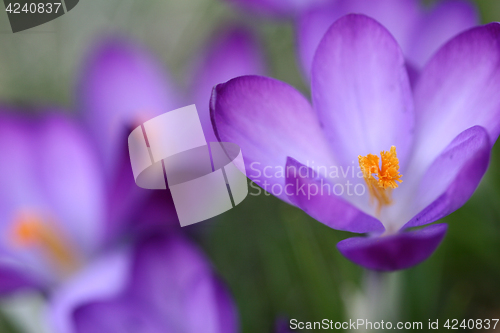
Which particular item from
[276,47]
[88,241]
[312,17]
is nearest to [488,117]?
[312,17]

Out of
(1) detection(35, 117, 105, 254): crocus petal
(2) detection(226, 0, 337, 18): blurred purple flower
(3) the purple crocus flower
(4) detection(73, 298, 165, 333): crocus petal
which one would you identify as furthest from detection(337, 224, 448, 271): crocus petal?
(2) detection(226, 0, 337, 18): blurred purple flower

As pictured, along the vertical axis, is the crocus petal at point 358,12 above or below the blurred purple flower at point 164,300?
above

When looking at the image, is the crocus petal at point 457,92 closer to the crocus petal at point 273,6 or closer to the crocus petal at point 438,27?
the crocus petal at point 438,27

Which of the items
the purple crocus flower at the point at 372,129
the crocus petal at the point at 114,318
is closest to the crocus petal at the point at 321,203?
the purple crocus flower at the point at 372,129

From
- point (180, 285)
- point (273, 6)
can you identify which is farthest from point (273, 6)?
point (180, 285)

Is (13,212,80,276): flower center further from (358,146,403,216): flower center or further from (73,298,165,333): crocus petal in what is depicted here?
(358,146,403,216): flower center

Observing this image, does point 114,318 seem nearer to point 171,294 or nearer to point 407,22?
point 171,294

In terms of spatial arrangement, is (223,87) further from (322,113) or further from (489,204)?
(489,204)
